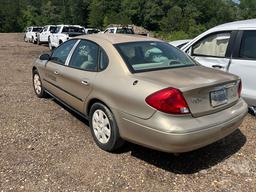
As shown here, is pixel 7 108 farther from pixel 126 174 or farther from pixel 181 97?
pixel 181 97

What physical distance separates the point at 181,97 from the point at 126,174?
3.71 ft

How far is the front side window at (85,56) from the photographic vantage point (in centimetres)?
473

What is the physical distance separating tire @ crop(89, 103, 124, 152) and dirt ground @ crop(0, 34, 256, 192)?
13 centimetres

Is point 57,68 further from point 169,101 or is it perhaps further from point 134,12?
point 134,12

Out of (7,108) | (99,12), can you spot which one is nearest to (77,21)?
(99,12)

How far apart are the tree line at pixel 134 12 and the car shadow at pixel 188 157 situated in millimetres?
85655

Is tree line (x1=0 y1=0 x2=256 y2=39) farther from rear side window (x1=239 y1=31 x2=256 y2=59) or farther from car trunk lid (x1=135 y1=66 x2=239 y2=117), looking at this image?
car trunk lid (x1=135 y1=66 x2=239 y2=117)

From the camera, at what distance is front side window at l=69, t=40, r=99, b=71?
15.5 ft

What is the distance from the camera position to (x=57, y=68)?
5695 mm

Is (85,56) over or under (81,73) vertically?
over

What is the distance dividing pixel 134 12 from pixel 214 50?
335 ft

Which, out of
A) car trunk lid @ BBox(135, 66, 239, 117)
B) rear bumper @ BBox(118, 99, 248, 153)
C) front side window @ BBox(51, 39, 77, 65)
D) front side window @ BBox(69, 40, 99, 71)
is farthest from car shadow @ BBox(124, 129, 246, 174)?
front side window @ BBox(51, 39, 77, 65)

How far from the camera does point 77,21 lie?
332 feet

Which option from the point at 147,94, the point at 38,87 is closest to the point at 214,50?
the point at 147,94
